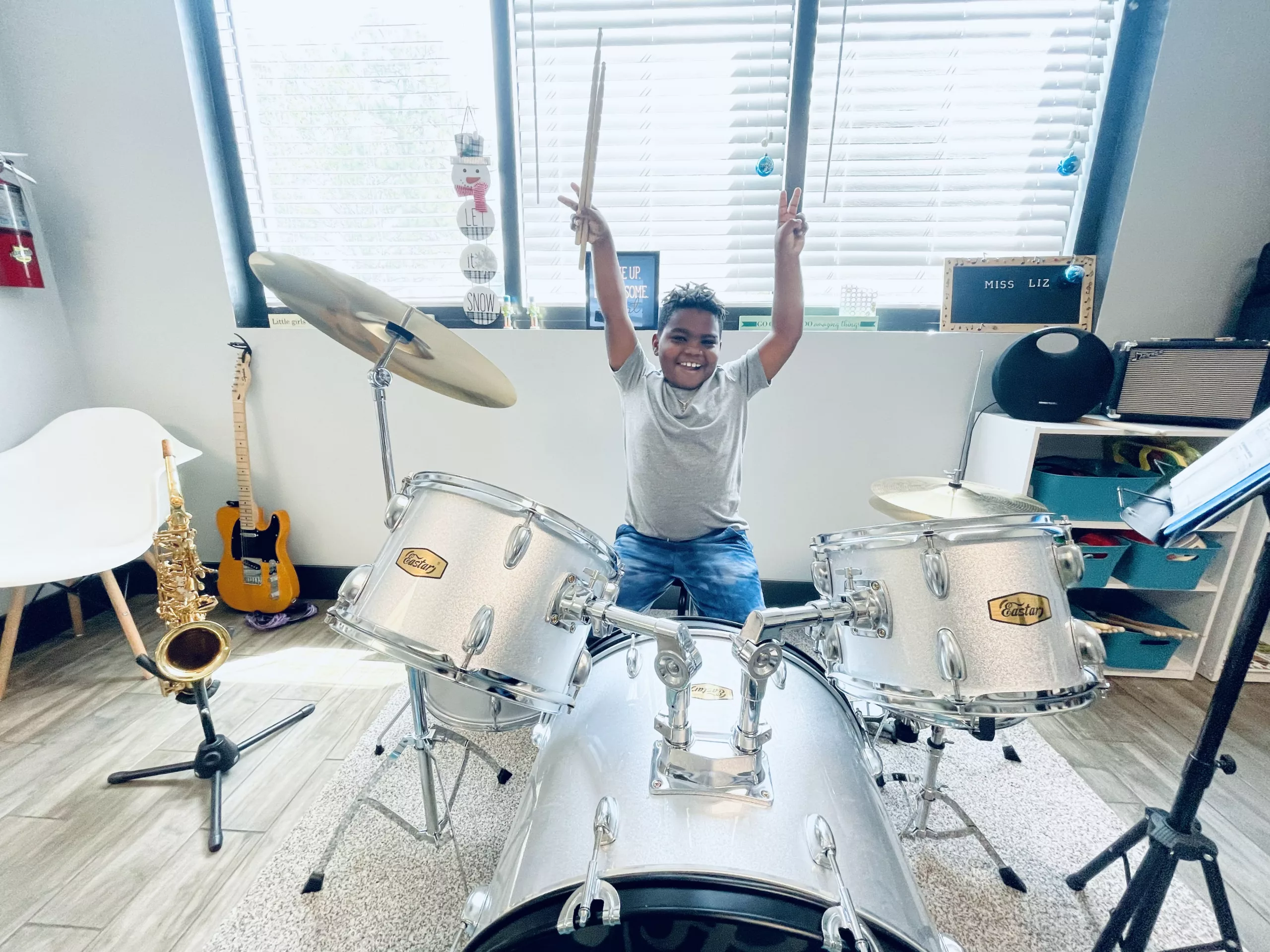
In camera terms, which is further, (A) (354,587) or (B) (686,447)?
(B) (686,447)

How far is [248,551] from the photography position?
6.61 feet

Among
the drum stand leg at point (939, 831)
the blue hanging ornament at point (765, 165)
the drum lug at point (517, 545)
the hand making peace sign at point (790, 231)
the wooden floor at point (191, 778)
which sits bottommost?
the wooden floor at point (191, 778)

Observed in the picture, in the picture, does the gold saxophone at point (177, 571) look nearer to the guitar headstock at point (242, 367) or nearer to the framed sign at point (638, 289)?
the guitar headstock at point (242, 367)

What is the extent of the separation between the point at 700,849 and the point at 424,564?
537 mm

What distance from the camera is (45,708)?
153 centimetres

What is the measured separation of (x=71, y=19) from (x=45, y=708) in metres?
2.22

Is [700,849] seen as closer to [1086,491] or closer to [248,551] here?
[1086,491]

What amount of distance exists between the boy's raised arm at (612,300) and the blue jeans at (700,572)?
59 cm

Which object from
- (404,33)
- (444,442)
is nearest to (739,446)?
(444,442)

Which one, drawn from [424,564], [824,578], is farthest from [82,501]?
[824,578]

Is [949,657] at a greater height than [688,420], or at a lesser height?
lesser

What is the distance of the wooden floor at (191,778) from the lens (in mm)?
1009

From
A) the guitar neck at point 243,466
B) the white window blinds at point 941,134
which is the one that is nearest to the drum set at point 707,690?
the guitar neck at point 243,466

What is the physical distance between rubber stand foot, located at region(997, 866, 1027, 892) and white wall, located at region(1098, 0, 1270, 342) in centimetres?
176
